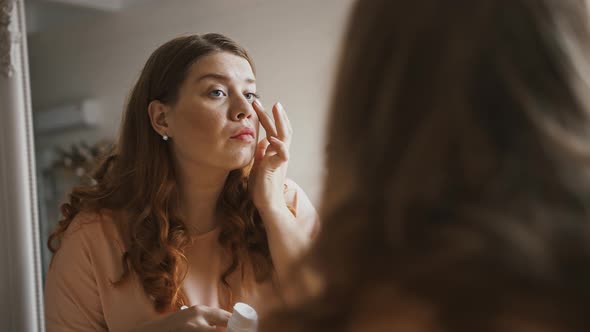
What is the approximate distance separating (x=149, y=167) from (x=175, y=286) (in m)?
0.25

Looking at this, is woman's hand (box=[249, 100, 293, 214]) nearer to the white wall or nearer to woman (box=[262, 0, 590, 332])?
the white wall

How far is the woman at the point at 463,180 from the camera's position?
1.35ft

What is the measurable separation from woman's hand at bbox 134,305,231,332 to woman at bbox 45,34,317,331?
2.1 inches

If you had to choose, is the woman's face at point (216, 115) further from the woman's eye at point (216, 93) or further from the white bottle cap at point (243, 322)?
the white bottle cap at point (243, 322)

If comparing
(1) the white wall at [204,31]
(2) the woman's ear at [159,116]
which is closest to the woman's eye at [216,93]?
(2) the woman's ear at [159,116]

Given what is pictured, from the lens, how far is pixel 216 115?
1223mm

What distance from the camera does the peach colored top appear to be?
1209mm

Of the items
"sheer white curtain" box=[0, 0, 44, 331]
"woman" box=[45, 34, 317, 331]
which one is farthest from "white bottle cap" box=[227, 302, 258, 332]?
"sheer white curtain" box=[0, 0, 44, 331]

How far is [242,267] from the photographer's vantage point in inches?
50.9

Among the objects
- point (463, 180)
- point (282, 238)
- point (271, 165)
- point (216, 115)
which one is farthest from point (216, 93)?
point (463, 180)

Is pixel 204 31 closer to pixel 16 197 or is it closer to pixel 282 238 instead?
pixel 16 197

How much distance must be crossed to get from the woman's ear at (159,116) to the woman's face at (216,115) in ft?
0.06

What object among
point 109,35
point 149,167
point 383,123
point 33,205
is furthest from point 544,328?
point 109,35

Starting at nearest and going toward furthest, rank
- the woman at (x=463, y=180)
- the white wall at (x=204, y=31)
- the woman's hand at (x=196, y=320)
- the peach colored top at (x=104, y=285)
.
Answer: the woman at (x=463, y=180)
the woman's hand at (x=196, y=320)
the peach colored top at (x=104, y=285)
the white wall at (x=204, y=31)
